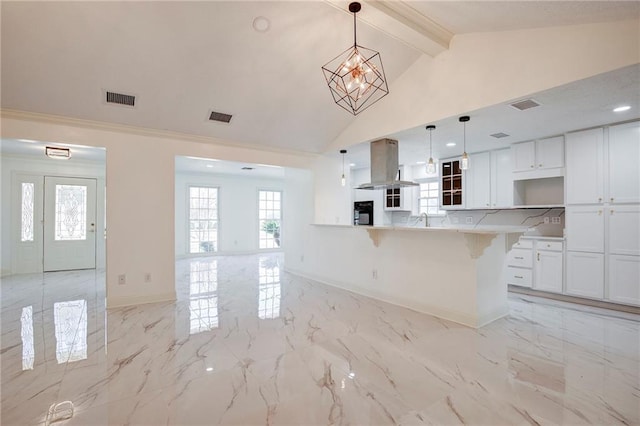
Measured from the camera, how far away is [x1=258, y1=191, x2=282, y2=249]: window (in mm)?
10344

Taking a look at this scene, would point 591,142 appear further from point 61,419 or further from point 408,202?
point 61,419

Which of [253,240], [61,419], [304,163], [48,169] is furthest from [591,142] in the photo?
[48,169]

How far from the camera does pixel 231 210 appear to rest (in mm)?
9750

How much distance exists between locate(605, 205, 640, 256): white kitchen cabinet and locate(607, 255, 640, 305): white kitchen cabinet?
0.34 ft

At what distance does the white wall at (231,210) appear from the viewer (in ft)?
29.8

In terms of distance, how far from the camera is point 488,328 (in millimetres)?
3477

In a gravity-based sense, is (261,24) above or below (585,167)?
above

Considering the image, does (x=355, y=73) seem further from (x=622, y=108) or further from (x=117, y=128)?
(x=117, y=128)

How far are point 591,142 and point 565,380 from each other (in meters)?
3.53

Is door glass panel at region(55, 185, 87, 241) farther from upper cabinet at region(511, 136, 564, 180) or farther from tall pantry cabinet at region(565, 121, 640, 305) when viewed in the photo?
tall pantry cabinet at region(565, 121, 640, 305)

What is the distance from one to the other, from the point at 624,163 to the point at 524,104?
6.22ft

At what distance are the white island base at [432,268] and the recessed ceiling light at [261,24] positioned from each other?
2.81 meters

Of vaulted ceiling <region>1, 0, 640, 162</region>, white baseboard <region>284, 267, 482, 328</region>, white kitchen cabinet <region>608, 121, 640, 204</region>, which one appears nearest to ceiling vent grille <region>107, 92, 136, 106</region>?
vaulted ceiling <region>1, 0, 640, 162</region>

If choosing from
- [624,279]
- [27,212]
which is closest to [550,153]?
[624,279]
